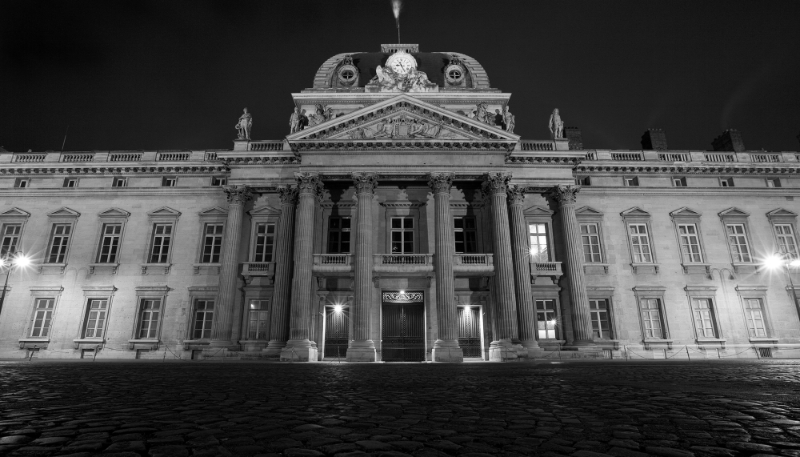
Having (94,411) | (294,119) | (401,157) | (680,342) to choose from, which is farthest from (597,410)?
(294,119)

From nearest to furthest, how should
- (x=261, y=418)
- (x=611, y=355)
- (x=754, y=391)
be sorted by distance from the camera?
1. (x=261, y=418)
2. (x=754, y=391)
3. (x=611, y=355)

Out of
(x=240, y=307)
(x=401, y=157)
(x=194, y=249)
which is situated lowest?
(x=240, y=307)

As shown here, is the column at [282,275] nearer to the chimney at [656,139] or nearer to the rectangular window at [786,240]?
the chimney at [656,139]

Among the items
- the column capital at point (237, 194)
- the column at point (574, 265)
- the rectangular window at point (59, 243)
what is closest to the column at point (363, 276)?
the column capital at point (237, 194)

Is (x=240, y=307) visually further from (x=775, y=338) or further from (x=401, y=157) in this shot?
(x=775, y=338)

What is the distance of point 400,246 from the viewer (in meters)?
27.4

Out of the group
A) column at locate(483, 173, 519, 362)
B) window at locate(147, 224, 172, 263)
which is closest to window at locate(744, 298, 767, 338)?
column at locate(483, 173, 519, 362)

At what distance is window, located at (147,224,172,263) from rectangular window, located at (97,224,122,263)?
224 centimetres

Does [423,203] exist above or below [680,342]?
above

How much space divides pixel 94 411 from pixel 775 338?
112 feet

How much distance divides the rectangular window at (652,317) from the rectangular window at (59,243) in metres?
36.9

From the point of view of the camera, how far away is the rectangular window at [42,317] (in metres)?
27.0

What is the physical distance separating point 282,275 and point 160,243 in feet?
31.8

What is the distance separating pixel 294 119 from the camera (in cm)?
3011
